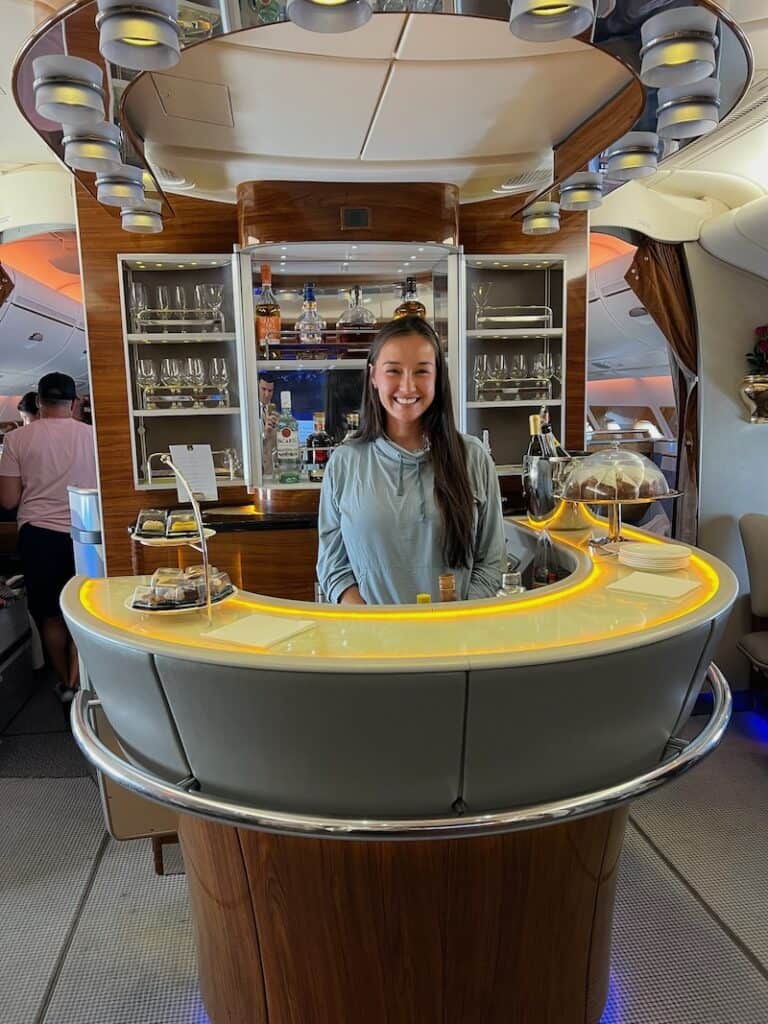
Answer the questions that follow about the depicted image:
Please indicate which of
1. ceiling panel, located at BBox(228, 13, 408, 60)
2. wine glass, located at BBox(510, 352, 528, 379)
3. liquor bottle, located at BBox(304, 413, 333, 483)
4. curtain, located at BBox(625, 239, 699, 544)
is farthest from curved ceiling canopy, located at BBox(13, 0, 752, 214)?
liquor bottle, located at BBox(304, 413, 333, 483)

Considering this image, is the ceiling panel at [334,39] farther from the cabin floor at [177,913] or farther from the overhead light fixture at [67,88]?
the cabin floor at [177,913]

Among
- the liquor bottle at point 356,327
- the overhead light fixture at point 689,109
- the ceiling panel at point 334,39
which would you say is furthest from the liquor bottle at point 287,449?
the overhead light fixture at point 689,109

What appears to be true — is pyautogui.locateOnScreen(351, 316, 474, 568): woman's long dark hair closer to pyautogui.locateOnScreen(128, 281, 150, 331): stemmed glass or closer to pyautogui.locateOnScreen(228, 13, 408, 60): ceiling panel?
pyautogui.locateOnScreen(228, 13, 408, 60): ceiling panel

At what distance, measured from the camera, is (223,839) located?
180 cm

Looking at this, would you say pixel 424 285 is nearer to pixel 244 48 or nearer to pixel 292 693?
pixel 244 48

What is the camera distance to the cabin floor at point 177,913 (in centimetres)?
229

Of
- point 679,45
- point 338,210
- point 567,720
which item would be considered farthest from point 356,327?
point 567,720

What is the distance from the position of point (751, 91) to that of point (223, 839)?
339 centimetres

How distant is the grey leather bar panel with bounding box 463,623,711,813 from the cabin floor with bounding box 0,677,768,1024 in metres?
1.19

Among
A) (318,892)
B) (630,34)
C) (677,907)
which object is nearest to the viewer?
(318,892)

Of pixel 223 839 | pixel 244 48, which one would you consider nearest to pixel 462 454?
pixel 223 839

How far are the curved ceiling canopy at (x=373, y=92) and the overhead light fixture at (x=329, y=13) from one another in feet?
0.23

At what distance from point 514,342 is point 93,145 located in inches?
93.4

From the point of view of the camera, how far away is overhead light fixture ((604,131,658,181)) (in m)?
2.77
